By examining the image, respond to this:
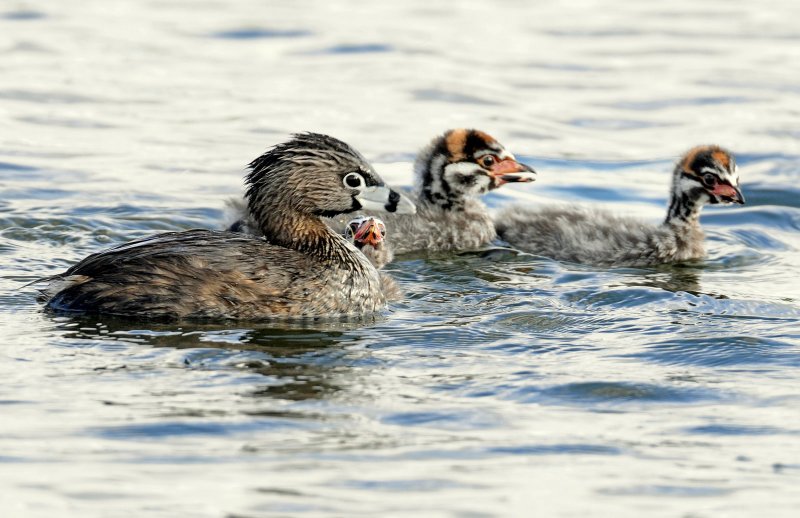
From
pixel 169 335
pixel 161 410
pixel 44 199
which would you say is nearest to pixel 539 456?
pixel 161 410

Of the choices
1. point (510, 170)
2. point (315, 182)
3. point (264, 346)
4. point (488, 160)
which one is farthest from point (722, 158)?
point (264, 346)

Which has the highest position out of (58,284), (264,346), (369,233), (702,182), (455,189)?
(702,182)

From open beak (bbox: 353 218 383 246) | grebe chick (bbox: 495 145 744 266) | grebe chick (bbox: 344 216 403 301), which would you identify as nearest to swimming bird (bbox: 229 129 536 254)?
grebe chick (bbox: 495 145 744 266)

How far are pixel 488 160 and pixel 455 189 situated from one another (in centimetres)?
40

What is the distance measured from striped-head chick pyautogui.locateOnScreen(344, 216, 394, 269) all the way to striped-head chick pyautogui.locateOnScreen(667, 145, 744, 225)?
275 centimetres

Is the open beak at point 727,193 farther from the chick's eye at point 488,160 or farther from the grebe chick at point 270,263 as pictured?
the grebe chick at point 270,263

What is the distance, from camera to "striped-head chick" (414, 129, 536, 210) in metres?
14.1

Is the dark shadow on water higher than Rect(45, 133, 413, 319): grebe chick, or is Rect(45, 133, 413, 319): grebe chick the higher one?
Rect(45, 133, 413, 319): grebe chick

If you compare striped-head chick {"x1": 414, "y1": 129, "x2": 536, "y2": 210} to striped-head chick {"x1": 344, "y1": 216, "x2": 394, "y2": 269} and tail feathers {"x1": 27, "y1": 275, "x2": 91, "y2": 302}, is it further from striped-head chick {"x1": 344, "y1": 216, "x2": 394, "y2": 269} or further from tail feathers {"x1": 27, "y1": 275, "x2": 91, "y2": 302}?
tail feathers {"x1": 27, "y1": 275, "x2": 91, "y2": 302}

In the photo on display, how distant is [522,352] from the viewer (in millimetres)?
9844

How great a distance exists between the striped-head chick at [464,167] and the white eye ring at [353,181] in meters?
2.82

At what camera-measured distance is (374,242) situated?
12.3m

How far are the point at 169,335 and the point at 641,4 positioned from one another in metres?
18.2

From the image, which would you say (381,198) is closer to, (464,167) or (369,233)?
(369,233)
